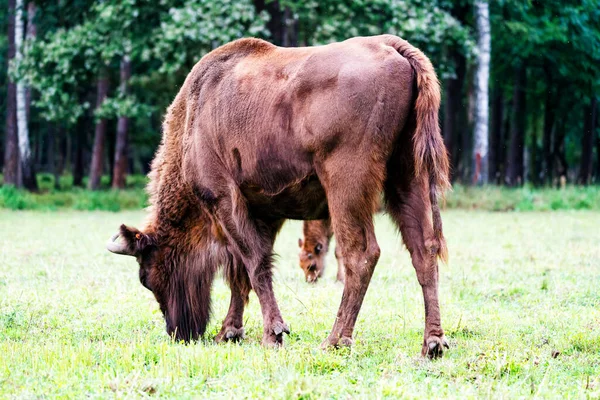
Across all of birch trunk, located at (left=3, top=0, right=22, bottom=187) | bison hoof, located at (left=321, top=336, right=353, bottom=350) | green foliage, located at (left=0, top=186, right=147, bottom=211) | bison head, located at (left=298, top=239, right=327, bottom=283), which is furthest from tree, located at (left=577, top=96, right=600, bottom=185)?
bison hoof, located at (left=321, top=336, right=353, bottom=350)

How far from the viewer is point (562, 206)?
2334cm

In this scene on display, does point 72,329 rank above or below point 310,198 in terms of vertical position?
below

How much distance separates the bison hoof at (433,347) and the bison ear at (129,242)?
275 cm

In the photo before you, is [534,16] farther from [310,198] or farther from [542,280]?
[310,198]

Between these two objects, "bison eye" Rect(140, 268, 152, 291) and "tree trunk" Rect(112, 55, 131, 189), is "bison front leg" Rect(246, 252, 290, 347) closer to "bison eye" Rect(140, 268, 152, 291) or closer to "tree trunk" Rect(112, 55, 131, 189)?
"bison eye" Rect(140, 268, 152, 291)

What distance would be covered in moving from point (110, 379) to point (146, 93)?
2592 centimetres

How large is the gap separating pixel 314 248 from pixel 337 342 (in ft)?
17.3

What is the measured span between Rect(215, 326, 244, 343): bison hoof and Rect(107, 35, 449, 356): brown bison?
1cm

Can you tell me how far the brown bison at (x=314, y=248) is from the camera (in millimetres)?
11195

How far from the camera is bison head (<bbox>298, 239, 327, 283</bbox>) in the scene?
36.8 ft

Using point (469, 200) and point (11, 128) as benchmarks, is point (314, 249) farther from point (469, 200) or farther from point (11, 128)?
point (11, 128)

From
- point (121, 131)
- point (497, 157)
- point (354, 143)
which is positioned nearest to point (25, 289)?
point (354, 143)

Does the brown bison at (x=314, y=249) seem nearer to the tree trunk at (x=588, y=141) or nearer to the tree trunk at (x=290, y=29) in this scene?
the tree trunk at (x=290, y=29)

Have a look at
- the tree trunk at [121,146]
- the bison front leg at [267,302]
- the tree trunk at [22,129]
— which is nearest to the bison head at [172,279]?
the bison front leg at [267,302]
